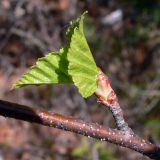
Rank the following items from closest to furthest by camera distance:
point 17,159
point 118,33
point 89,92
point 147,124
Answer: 1. point 89,92
2. point 147,124
3. point 17,159
4. point 118,33

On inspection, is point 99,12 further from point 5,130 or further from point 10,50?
point 5,130

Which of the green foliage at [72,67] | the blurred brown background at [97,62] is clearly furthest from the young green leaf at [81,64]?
the blurred brown background at [97,62]

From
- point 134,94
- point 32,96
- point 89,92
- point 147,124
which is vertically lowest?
point 89,92

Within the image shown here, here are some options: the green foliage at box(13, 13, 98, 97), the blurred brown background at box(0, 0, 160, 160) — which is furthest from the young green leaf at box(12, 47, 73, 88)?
the blurred brown background at box(0, 0, 160, 160)

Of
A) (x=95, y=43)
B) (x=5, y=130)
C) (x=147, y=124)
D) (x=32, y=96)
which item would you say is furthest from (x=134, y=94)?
(x=5, y=130)

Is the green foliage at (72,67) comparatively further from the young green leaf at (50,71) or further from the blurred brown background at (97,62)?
the blurred brown background at (97,62)

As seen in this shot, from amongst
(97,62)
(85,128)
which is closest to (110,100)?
(85,128)

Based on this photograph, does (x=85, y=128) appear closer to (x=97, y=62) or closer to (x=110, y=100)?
(x=110, y=100)
